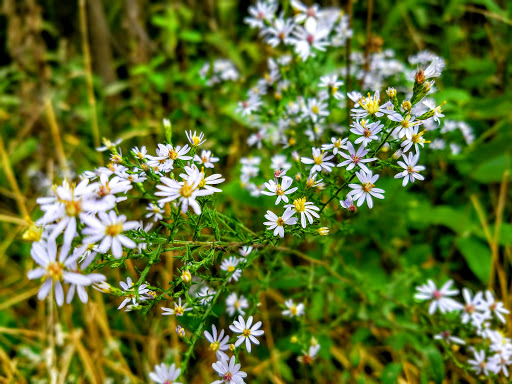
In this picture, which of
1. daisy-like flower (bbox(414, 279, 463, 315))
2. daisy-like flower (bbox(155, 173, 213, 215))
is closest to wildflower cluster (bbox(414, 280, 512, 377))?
daisy-like flower (bbox(414, 279, 463, 315))

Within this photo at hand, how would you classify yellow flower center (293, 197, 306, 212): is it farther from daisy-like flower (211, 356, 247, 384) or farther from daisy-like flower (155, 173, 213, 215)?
daisy-like flower (211, 356, 247, 384)

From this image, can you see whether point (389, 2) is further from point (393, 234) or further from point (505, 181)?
point (393, 234)

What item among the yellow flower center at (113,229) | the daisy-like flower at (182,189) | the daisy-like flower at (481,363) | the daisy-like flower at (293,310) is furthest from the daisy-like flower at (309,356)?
the yellow flower center at (113,229)

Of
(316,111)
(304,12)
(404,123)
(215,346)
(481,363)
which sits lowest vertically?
(481,363)

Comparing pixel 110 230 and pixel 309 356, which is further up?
pixel 110 230

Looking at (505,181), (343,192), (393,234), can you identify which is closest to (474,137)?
(505,181)

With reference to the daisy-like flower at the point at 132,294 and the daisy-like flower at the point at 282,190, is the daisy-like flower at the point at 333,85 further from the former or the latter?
the daisy-like flower at the point at 132,294

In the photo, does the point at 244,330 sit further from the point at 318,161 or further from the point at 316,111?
the point at 316,111

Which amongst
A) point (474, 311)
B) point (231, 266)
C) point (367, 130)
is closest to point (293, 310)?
point (231, 266)
